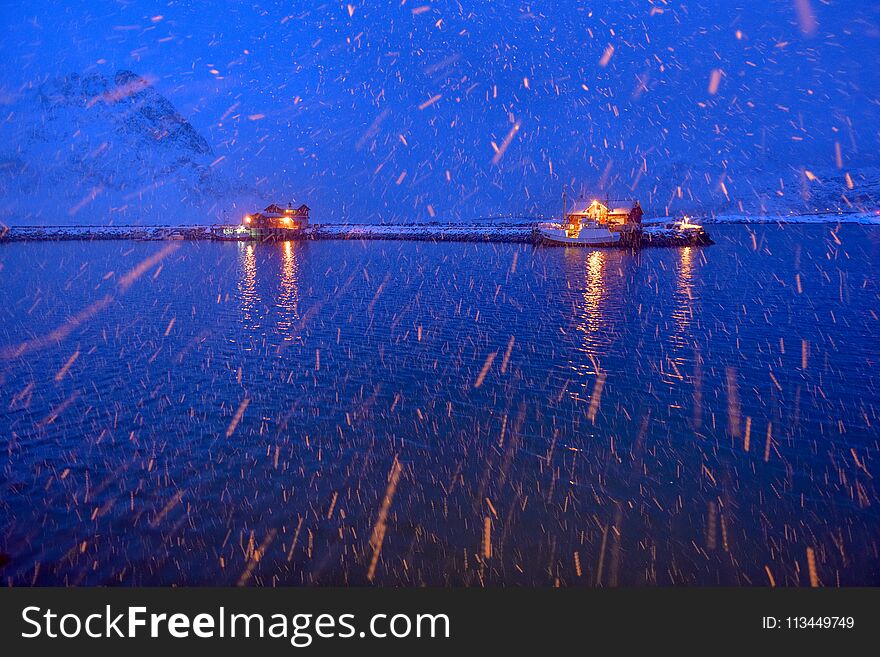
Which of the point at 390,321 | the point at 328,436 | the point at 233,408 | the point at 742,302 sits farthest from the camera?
the point at 742,302

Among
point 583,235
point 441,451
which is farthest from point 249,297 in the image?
point 583,235

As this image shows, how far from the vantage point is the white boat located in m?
81.6

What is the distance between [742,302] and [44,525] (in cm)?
3172

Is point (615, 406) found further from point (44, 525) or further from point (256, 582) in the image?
point (44, 525)

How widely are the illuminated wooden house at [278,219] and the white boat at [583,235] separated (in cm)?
6763

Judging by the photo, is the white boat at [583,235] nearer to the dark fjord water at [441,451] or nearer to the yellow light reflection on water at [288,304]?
the yellow light reflection on water at [288,304]

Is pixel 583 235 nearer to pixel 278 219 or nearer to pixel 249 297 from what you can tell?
pixel 249 297

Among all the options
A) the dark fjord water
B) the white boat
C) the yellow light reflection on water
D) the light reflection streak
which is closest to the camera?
the dark fjord water

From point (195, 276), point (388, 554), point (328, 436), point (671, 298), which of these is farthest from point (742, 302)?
point (195, 276)

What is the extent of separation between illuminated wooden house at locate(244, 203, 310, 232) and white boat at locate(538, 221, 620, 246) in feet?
222

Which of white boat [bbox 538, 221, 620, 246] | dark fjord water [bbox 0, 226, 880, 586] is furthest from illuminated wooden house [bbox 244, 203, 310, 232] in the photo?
dark fjord water [bbox 0, 226, 880, 586]

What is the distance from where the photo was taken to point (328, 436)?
35.6 feet

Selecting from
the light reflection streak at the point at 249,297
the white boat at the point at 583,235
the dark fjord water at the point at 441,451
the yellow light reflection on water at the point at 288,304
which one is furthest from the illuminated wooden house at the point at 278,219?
the dark fjord water at the point at 441,451

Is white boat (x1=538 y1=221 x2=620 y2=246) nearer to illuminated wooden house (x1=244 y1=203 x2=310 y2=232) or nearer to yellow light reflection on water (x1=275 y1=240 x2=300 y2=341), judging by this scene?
yellow light reflection on water (x1=275 y1=240 x2=300 y2=341)
